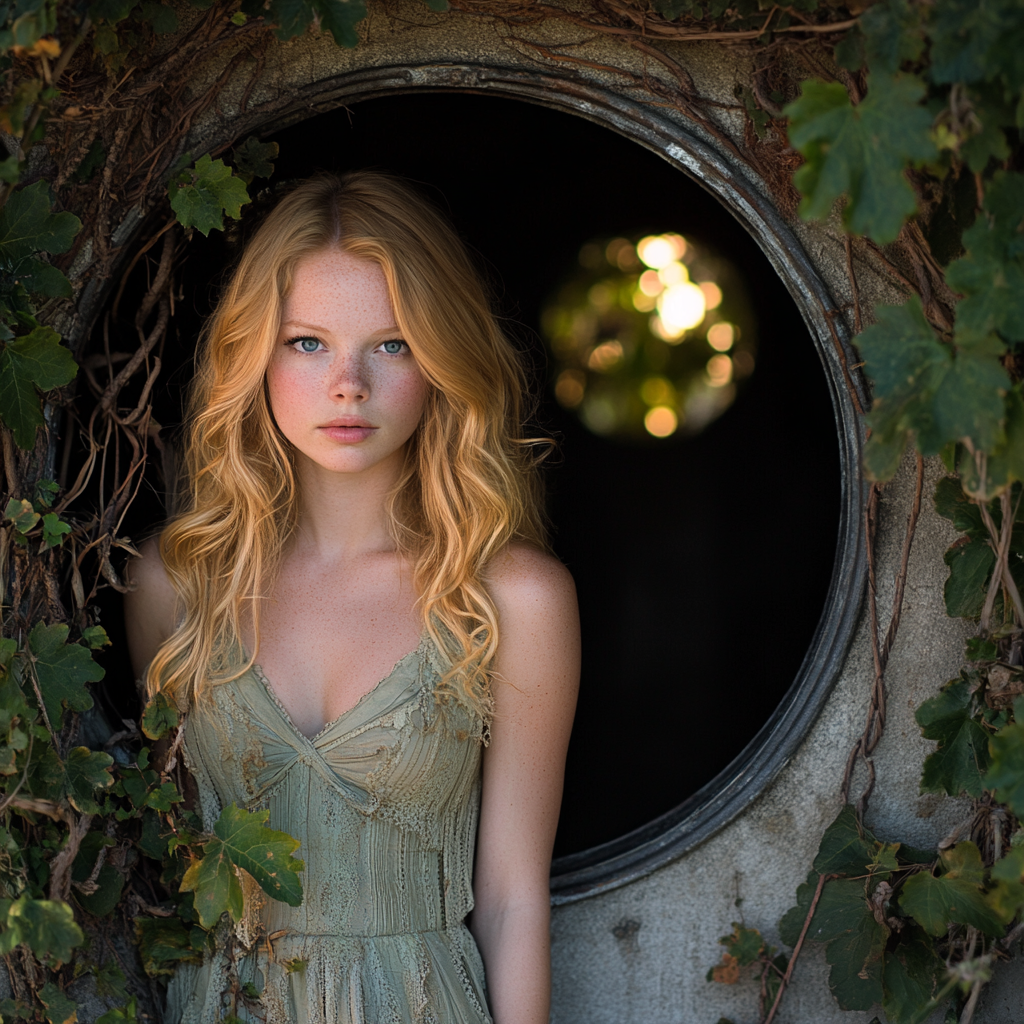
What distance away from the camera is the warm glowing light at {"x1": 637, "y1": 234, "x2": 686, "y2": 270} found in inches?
151

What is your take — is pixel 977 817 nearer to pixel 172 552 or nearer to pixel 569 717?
pixel 569 717

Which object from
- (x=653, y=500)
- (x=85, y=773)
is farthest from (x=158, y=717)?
(x=653, y=500)

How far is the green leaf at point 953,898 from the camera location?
1521mm

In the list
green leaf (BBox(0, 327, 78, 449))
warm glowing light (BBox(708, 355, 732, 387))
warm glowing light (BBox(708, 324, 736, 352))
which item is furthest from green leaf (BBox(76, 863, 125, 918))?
warm glowing light (BBox(708, 324, 736, 352))

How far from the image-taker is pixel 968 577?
1.54 meters

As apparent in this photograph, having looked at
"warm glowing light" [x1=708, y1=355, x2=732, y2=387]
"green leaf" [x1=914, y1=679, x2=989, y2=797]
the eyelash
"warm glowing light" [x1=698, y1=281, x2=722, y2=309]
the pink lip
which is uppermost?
"warm glowing light" [x1=698, y1=281, x2=722, y2=309]

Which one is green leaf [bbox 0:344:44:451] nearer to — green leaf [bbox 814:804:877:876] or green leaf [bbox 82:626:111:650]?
green leaf [bbox 82:626:111:650]

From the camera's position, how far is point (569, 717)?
1.84 m

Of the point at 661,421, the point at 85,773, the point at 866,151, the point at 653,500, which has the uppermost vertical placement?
the point at 661,421

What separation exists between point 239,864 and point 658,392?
3.04 metres

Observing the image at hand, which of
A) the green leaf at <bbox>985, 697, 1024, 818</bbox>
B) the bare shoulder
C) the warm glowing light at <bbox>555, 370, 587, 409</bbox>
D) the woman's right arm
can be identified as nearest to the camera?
the green leaf at <bbox>985, 697, 1024, 818</bbox>

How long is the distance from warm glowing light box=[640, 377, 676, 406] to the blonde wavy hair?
2179 mm

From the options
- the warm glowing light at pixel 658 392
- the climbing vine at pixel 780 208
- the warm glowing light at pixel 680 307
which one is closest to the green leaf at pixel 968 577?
the climbing vine at pixel 780 208

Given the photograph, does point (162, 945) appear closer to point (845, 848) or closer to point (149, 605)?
point (149, 605)
